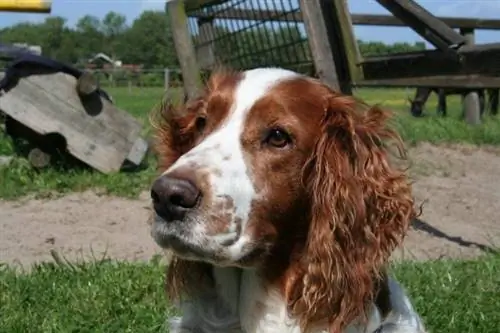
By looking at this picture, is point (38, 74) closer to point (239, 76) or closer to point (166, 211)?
point (239, 76)

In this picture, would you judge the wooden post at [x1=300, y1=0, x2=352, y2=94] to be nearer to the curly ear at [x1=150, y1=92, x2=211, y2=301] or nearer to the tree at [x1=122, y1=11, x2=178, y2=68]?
the curly ear at [x1=150, y1=92, x2=211, y2=301]

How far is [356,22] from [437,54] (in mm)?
6045

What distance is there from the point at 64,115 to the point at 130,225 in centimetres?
184

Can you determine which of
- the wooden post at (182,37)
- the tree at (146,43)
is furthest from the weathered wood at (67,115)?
the tree at (146,43)

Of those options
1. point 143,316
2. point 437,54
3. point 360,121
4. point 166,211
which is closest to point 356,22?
point 437,54

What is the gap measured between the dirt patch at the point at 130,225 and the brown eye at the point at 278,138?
292cm

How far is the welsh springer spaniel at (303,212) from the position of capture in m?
3.12

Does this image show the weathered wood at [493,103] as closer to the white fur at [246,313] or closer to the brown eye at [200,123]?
the white fur at [246,313]

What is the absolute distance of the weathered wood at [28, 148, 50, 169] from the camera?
8.50m

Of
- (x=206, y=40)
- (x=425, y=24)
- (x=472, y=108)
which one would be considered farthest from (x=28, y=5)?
(x=472, y=108)

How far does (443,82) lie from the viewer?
6.00 meters

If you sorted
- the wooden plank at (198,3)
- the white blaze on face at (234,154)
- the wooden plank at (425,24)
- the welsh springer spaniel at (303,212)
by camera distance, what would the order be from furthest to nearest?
the wooden plank at (198,3), the wooden plank at (425,24), the welsh springer spaniel at (303,212), the white blaze on face at (234,154)

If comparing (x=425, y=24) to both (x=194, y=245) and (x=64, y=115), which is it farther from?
(x=64, y=115)

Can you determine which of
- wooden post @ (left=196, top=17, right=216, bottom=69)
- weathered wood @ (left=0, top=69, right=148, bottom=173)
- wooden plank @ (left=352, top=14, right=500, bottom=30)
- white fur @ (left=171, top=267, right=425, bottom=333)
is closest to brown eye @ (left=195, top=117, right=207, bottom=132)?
white fur @ (left=171, top=267, right=425, bottom=333)
